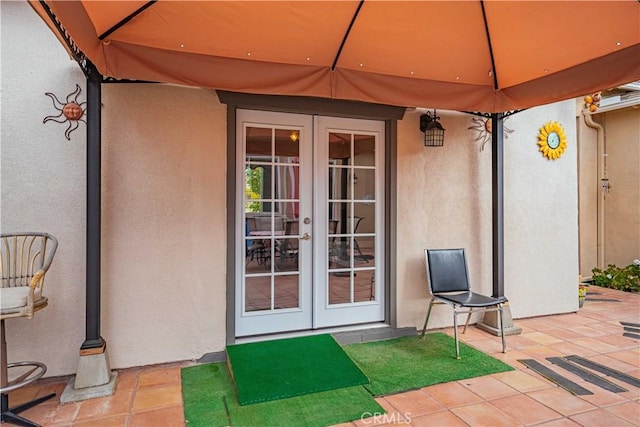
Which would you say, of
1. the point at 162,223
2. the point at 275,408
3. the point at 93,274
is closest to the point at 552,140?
the point at 275,408

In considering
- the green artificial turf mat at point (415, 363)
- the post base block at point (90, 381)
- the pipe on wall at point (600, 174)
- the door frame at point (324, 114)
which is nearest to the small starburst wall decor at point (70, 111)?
the door frame at point (324, 114)

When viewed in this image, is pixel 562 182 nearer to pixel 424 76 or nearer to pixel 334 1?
pixel 424 76

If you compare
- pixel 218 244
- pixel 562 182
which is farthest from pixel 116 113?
pixel 562 182

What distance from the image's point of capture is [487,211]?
4.25m

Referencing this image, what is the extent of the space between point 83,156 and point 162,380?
6.07 feet

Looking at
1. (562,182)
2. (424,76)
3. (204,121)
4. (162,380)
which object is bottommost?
(162,380)

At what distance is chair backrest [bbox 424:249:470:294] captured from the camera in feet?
12.3

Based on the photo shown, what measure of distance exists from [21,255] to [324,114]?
268 cm

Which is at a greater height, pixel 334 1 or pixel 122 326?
pixel 334 1

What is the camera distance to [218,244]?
129 inches

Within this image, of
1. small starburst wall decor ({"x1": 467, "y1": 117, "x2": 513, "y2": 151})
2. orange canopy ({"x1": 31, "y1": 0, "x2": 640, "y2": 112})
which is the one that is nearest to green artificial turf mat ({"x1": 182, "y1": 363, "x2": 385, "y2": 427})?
orange canopy ({"x1": 31, "y1": 0, "x2": 640, "y2": 112})

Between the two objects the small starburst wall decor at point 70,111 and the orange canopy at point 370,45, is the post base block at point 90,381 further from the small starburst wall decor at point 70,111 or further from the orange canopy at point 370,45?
the orange canopy at point 370,45

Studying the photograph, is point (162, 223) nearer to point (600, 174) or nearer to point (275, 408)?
point (275, 408)

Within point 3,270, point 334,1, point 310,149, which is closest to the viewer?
point 334,1
